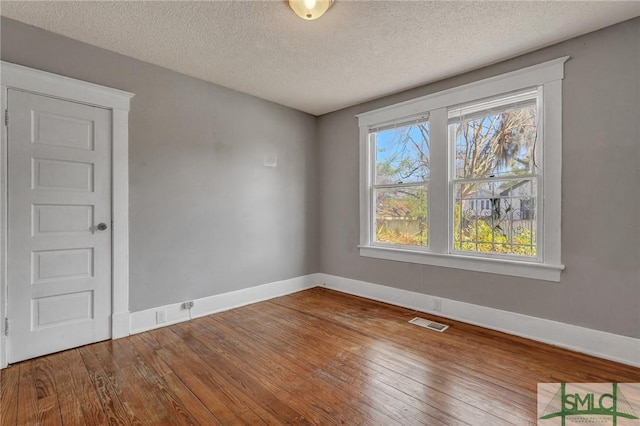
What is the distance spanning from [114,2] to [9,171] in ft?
4.98

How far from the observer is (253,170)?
12.9 feet

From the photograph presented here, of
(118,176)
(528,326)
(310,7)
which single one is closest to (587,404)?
(528,326)

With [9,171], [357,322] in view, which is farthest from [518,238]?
[9,171]

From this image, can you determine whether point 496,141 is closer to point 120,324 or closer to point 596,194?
point 596,194

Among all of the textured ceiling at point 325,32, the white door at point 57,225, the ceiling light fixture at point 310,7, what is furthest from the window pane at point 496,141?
the white door at point 57,225

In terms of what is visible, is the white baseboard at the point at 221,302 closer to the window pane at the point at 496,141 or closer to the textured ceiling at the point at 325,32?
the textured ceiling at the point at 325,32

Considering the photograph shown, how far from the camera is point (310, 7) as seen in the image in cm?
211

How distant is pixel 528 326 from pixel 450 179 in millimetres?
1609

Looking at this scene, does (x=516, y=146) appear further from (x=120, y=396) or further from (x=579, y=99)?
(x=120, y=396)

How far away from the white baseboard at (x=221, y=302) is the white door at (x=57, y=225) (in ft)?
1.03

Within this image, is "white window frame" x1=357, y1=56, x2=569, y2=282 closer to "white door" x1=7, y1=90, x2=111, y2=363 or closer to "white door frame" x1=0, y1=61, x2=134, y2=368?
"white door frame" x1=0, y1=61, x2=134, y2=368

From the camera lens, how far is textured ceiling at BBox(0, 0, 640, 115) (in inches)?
86.6

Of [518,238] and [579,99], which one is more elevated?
[579,99]

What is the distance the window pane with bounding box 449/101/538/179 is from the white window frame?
0.11 meters
